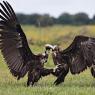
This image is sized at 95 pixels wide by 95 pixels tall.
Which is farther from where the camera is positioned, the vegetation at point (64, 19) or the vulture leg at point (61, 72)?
the vegetation at point (64, 19)

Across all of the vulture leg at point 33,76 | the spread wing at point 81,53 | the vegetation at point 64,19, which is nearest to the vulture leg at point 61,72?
the spread wing at point 81,53

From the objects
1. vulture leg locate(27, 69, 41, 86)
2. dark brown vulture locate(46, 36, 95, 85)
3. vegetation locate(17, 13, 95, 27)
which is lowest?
vegetation locate(17, 13, 95, 27)

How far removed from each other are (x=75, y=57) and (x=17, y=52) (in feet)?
4.67

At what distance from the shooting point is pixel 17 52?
620 inches

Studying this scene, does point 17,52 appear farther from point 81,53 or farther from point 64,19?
point 64,19

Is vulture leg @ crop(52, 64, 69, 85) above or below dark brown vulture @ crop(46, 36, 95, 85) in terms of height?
below

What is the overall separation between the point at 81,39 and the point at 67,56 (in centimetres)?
57

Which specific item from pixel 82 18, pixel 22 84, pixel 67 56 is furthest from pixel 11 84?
pixel 82 18

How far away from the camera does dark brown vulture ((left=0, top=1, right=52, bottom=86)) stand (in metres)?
15.6

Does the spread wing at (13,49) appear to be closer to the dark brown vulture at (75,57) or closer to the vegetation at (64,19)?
the dark brown vulture at (75,57)

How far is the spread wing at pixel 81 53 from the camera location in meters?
15.7

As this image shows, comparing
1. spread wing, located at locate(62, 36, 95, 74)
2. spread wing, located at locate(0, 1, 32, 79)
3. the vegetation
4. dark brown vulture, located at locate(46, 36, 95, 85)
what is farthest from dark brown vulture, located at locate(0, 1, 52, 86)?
the vegetation

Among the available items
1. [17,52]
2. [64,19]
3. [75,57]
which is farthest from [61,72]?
[64,19]

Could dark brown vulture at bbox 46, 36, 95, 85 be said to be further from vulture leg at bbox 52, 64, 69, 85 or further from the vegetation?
the vegetation
